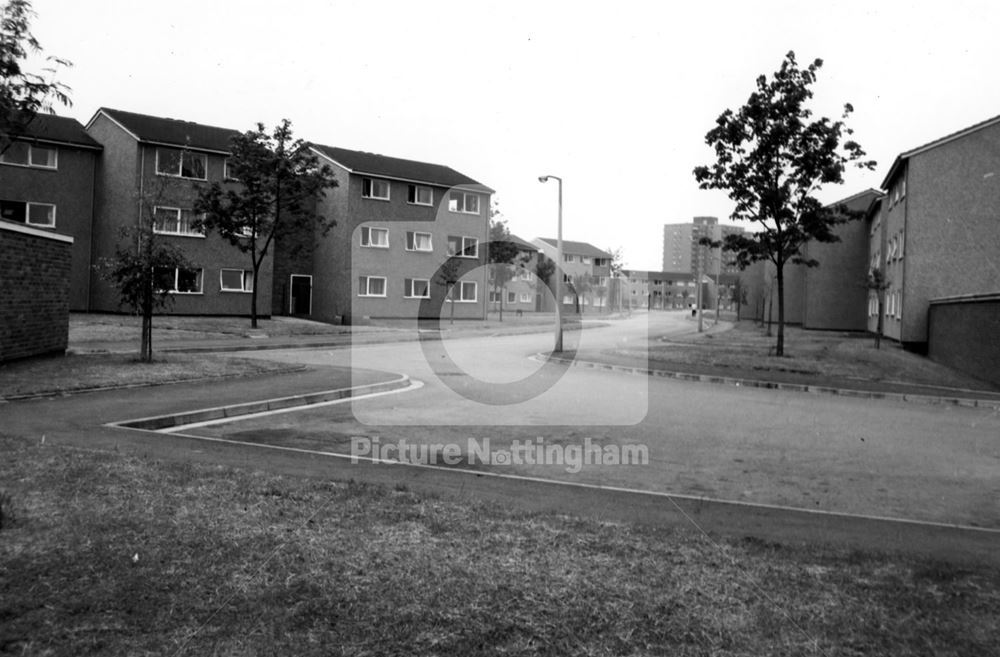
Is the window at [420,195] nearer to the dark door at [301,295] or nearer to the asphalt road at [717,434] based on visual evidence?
the dark door at [301,295]

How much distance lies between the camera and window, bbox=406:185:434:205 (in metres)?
48.3

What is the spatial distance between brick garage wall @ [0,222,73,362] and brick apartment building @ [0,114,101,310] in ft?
60.4

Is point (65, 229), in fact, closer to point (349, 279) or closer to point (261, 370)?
point (349, 279)

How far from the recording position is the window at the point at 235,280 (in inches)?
1537

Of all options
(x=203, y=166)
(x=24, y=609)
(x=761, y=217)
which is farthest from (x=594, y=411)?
(x=203, y=166)

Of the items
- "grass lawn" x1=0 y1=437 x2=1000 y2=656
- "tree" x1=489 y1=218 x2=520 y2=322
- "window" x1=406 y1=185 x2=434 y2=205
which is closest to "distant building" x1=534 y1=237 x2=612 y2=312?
"tree" x1=489 y1=218 x2=520 y2=322

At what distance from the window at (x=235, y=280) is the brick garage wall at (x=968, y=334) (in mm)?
31662

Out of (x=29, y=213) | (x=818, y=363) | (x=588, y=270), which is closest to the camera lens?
(x=818, y=363)

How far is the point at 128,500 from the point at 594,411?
28.8 feet

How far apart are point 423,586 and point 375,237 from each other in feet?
141

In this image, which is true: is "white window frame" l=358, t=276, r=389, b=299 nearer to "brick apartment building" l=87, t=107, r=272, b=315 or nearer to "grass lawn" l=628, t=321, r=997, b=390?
"brick apartment building" l=87, t=107, r=272, b=315

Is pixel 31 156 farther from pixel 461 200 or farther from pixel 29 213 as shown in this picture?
pixel 461 200

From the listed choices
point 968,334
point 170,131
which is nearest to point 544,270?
point 170,131

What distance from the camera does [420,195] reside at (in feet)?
161
